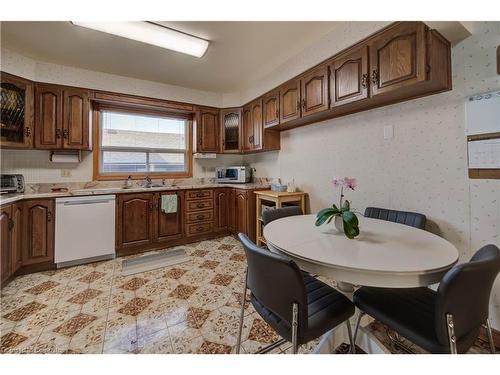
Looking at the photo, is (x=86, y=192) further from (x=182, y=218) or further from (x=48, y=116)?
(x=182, y=218)

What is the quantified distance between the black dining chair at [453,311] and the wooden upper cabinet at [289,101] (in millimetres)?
2148

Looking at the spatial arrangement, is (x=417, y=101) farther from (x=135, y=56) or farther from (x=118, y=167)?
(x=118, y=167)

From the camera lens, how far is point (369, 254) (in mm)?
1041

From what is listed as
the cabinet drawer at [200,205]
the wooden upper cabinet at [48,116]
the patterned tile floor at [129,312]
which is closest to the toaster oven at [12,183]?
the wooden upper cabinet at [48,116]

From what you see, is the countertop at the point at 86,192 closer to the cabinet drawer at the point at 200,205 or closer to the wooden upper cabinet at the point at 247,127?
the cabinet drawer at the point at 200,205

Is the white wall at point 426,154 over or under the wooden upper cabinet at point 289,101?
under

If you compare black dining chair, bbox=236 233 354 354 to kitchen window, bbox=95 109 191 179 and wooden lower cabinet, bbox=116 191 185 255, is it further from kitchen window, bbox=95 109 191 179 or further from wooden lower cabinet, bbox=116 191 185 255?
kitchen window, bbox=95 109 191 179

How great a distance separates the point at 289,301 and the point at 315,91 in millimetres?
2182

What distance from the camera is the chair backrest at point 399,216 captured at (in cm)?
171

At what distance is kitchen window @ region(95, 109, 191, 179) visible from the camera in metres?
3.33

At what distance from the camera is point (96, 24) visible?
6.45ft

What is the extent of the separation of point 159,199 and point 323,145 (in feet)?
7.78

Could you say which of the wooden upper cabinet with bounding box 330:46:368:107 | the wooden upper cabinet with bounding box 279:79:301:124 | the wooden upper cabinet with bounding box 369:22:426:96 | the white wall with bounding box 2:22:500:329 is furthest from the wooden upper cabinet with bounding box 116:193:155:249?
the wooden upper cabinet with bounding box 369:22:426:96

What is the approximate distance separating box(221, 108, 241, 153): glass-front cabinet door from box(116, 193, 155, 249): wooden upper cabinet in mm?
1544
